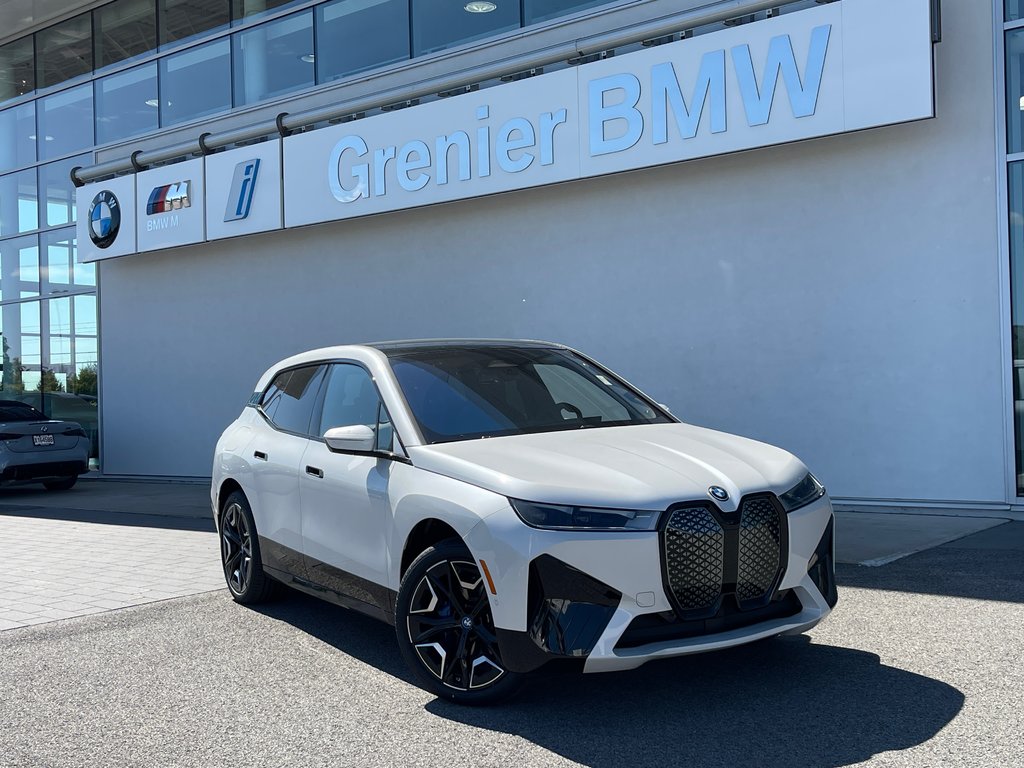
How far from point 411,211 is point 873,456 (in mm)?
6871

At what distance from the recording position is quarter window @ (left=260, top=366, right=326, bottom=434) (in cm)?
620

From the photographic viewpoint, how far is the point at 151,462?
18.0 m

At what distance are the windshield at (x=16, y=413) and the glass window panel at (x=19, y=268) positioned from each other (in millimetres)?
4634

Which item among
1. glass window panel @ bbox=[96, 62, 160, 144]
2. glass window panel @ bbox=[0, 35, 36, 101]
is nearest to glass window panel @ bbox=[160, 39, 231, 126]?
glass window panel @ bbox=[96, 62, 160, 144]

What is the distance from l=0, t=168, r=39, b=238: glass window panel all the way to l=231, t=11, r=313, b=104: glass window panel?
238 inches

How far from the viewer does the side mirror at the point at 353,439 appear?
500cm

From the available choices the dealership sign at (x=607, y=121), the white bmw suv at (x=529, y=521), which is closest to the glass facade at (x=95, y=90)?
the dealership sign at (x=607, y=121)

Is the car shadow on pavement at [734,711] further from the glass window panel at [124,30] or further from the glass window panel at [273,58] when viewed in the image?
the glass window panel at [124,30]

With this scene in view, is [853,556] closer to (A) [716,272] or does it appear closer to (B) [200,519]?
(A) [716,272]

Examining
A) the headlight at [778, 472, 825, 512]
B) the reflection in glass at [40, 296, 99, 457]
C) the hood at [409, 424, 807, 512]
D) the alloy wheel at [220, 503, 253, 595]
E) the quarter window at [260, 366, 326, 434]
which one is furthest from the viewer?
the reflection in glass at [40, 296, 99, 457]

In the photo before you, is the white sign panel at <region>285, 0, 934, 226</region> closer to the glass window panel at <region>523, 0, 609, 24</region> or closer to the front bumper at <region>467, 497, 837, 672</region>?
the glass window panel at <region>523, 0, 609, 24</region>

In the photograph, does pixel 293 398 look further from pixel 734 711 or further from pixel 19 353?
pixel 19 353

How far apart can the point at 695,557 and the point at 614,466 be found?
1.78 feet

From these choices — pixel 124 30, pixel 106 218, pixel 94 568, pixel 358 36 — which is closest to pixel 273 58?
pixel 358 36
